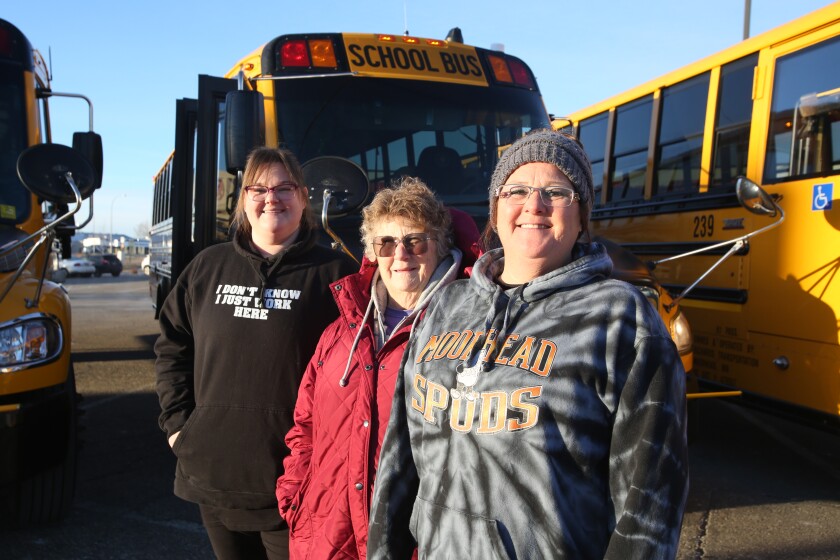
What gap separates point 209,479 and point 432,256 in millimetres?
1019

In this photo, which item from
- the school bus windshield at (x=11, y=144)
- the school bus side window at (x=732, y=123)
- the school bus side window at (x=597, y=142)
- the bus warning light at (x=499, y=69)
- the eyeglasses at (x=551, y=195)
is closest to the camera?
the eyeglasses at (x=551, y=195)

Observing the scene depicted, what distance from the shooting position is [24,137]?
477cm

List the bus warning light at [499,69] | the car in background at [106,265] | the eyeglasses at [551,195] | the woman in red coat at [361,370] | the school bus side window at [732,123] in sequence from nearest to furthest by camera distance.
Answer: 1. the eyeglasses at [551,195]
2. the woman in red coat at [361,370]
3. the bus warning light at [499,69]
4. the school bus side window at [732,123]
5. the car in background at [106,265]

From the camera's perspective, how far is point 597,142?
7848 mm

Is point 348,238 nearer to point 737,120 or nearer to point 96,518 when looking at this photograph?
point 96,518

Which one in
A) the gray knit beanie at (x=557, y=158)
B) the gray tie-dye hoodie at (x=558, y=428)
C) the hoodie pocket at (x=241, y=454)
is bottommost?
the hoodie pocket at (x=241, y=454)

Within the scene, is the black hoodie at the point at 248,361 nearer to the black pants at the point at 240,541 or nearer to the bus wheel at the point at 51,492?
the black pants at the point at 240,541

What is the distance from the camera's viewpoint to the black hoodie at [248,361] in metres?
2.39

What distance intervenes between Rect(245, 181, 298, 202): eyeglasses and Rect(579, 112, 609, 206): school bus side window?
5.47 meters

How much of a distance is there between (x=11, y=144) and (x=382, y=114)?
229 centimetres

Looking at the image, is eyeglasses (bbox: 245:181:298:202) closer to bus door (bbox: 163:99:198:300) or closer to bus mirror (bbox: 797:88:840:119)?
bus door (bbox: 163:99:198:300)

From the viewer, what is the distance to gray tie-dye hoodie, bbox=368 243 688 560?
1.40 metres

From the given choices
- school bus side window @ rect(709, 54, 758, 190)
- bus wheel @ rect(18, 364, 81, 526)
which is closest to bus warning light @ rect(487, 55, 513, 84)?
school bus side window @ rect(709, 54, 758, 190)

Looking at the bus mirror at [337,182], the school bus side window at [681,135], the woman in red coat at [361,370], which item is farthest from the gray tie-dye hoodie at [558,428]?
the school bus side window at [681,135]
